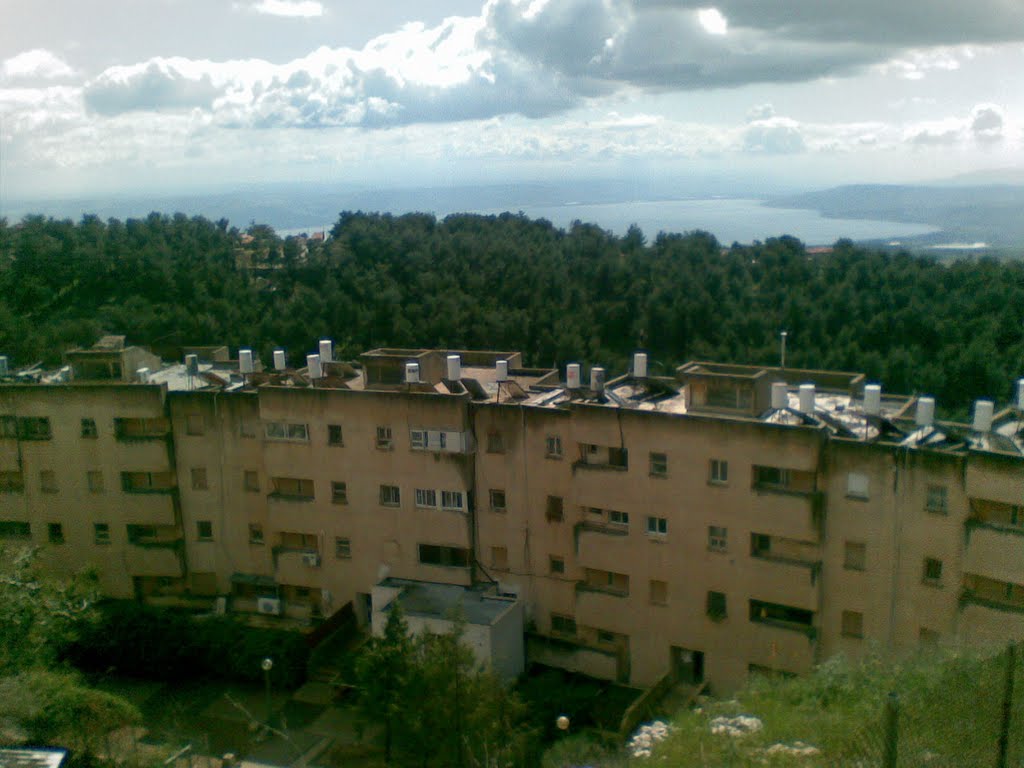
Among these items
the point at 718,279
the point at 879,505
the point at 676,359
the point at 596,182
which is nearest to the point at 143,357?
the point at 879,505

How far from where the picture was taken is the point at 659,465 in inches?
1079

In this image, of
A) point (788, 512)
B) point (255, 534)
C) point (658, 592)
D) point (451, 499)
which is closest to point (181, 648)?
point (255, 534)

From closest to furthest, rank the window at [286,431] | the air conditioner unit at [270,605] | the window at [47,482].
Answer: the window at [286,431], the air conditioner unit at [270,605], the window at [47,482]

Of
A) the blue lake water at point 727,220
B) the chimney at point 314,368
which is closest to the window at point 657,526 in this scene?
the chimney at point 314,368

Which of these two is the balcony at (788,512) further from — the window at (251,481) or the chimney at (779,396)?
the window at (251,481)

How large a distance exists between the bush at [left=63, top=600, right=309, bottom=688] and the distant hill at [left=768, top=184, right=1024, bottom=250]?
2559 inches

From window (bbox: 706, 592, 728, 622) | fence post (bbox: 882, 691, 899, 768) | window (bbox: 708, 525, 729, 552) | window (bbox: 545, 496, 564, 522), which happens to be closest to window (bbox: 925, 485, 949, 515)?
window (bbox: 708, 525, 729, 552)

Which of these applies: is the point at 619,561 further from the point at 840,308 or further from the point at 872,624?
the point at 840,308

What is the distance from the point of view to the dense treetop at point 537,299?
49.6m

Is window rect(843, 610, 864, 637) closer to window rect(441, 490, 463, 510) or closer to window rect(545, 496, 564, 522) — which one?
window rect(545, 496, 564, 522)

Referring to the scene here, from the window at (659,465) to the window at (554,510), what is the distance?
11.4 ft

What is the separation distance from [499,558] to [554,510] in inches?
105

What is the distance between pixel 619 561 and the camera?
1117 inches

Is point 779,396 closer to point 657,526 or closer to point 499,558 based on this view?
point 657,526
